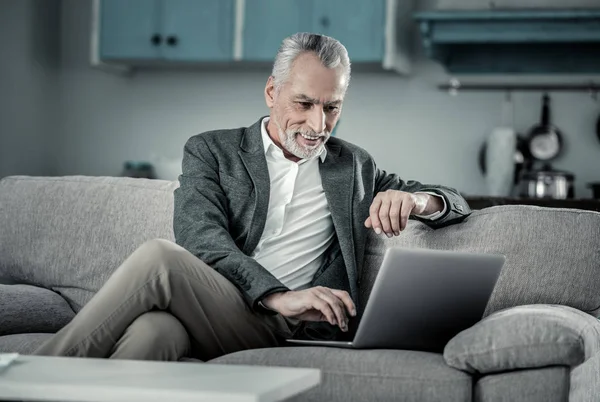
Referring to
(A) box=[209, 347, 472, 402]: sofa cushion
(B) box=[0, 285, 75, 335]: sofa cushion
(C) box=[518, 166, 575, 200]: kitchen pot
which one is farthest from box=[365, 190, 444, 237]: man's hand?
(C) box=[518, 166, 575, 200]: kitchen pot

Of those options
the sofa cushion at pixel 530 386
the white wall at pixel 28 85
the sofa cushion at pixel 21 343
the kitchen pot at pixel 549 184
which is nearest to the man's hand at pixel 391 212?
the sofa cushion at pixel 530 386

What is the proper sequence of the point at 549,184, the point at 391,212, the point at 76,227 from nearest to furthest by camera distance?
the point at 391,212
the point at 76,227
the point at 549,184

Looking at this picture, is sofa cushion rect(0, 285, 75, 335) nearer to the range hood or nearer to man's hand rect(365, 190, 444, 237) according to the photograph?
man's hand rect(365, 190, 444, 237)

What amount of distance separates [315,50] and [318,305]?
Answer: 0.74 m

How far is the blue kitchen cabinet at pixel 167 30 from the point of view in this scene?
460cm

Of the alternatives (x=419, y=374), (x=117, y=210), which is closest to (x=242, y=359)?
(x=419, y=374)

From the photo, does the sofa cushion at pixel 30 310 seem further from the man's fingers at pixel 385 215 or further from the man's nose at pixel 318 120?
the man's fingers at pixel 385 215

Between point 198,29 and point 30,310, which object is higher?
point 198,29

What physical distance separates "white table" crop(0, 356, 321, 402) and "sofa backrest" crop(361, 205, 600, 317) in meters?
0.99

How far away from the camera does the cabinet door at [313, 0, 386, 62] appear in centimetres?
439

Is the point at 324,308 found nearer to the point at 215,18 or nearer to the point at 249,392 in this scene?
the point at 249,392

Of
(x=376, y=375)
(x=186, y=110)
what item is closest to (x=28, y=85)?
(x=186, y=110)

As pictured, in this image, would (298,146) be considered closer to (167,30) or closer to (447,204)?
(447,204)

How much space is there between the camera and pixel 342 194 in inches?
100
